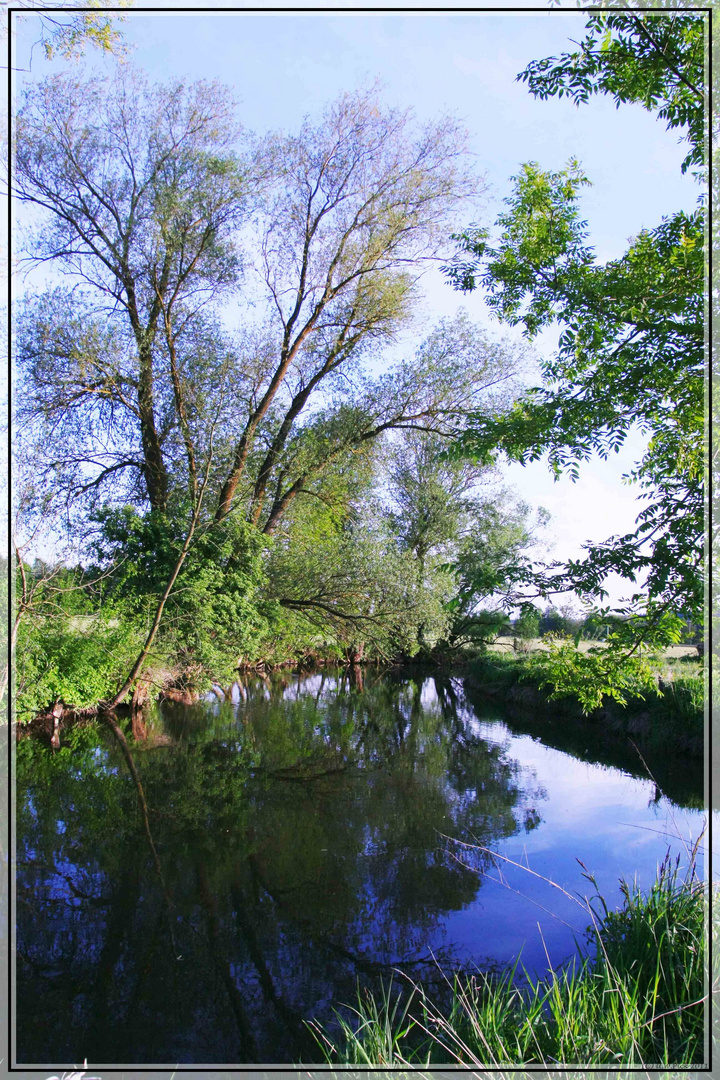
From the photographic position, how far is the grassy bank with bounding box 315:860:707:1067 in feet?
7.84

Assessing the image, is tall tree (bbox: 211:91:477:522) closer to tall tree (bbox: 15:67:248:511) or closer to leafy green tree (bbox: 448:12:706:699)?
tall tree (bbox: 15:67:248:511)

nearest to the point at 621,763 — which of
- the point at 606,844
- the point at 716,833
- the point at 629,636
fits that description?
the point at 606,844

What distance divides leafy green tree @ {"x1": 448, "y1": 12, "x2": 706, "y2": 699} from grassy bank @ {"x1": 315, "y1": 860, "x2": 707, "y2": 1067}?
1.37 m

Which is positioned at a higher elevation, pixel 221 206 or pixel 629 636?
pixel 221 206

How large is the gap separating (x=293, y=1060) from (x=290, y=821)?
11.9 ft

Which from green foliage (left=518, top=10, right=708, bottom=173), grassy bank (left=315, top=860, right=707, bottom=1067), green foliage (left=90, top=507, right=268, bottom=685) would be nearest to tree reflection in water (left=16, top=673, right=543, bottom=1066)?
grassy bank (left=315, top=860, right=707, bottom=1067)

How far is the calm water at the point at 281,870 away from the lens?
362 centimetres

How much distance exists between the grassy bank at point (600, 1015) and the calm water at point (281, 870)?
0.59 meters

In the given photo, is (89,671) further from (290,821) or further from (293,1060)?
(293,1060)

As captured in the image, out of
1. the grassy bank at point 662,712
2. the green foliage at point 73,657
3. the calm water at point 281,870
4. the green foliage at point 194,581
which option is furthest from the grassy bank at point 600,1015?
the green foliage at point 194,581

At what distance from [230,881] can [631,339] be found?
496 centimetres

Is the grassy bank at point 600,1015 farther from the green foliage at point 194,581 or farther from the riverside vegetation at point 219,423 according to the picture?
the green foliage at point 194,581

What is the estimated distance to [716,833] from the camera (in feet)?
9.93

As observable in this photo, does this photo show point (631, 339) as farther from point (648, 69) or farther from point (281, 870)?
point (281, 870)
